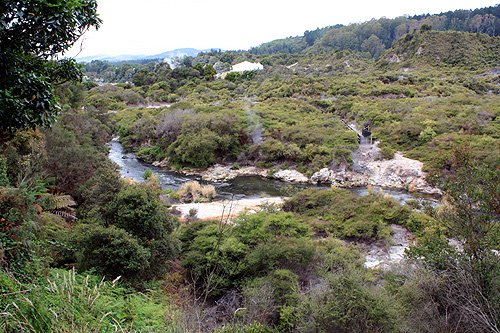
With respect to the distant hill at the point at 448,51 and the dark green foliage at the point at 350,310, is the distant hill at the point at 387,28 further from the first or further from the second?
the dark green foliage at the point at 350,310

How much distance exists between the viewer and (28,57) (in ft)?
16.2

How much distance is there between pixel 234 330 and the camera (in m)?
4.43

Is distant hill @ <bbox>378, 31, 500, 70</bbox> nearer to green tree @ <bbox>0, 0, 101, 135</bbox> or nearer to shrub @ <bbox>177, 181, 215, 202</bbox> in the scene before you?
shrub @ <bbox>177, 181, 215, 202</bbox>

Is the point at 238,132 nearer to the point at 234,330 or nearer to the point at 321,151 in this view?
the point at 321,151

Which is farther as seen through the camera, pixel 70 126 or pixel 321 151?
pixel 321 151

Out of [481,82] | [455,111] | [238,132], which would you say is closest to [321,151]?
[238,132]

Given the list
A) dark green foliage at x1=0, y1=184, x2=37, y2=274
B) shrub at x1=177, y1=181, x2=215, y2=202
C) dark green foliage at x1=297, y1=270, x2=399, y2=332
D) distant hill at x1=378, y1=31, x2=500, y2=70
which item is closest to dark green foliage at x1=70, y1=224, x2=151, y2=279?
dark green foliage at x1=0, y1=184, x2=37, y2=274

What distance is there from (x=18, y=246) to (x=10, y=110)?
2088mm

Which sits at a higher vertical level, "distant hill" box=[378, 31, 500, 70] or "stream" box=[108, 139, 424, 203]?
"distant hill" box=[378, 31, 500, 70]

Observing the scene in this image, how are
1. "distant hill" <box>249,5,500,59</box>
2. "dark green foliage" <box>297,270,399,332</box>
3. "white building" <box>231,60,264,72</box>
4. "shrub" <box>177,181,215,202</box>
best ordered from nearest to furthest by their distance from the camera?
"dark green foliage" <box>297,270,399,332</box> < "shrub" <box>177,181,215,202</box> < "white building" <box>231,60,264,72</box> < "distant hill" <box>249,5,500,59</box>

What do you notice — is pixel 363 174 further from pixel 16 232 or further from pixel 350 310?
pixel 16 232

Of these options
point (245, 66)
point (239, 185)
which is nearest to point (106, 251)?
point (239, 185)

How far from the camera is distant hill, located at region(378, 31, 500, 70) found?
64.9 metres

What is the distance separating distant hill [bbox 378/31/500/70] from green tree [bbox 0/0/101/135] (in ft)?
263
